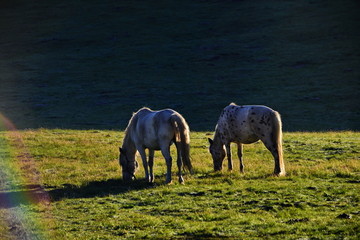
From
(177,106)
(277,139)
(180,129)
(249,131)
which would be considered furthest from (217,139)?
(177,106)

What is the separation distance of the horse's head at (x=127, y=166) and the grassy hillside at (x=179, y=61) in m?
25.4

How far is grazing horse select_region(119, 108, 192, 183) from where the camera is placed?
1616cm

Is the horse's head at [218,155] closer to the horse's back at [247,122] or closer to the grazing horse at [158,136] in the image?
the horse's back at [247,122]

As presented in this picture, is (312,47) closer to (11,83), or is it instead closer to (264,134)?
(11,83)

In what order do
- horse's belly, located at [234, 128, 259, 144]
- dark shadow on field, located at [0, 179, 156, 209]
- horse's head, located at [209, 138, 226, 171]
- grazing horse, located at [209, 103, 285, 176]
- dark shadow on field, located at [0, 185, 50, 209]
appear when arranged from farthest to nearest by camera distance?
horse's head, located at [209, 138, 226, 171]
horse's belly, located at [234, 128, 259, 144]
grazing horse, located at [209, 103, 285, 176]
dark shadow on field, located at [0, 179, 156, 209]
dark shadow on field, located at [0, 185, 50, 209]

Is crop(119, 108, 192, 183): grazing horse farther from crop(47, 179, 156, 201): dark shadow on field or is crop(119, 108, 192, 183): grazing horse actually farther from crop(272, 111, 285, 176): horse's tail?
crop(272, 111, 285, 176): horse's tail

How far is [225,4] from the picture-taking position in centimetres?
10638

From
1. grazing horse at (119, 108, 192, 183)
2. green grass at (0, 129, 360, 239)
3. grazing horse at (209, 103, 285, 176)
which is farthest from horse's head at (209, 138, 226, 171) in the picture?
grazing horse at (119, 108, 192, 183)

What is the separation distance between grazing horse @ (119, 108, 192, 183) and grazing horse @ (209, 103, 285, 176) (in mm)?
2509

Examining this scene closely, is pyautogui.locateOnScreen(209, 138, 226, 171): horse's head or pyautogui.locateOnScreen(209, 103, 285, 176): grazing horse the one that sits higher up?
pyautogui.locateOnScreen(209, 103, 285, 176): grazing horse

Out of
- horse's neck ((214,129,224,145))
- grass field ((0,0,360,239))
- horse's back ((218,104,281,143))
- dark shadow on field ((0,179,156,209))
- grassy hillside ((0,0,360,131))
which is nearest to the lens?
grass field ((0,0,360,239))

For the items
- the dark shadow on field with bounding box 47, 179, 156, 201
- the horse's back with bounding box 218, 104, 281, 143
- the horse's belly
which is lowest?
the dark shadow on field with bounding box 47, 179, 156, 201

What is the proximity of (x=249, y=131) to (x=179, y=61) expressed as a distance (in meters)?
60.1

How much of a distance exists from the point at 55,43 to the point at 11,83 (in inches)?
955
